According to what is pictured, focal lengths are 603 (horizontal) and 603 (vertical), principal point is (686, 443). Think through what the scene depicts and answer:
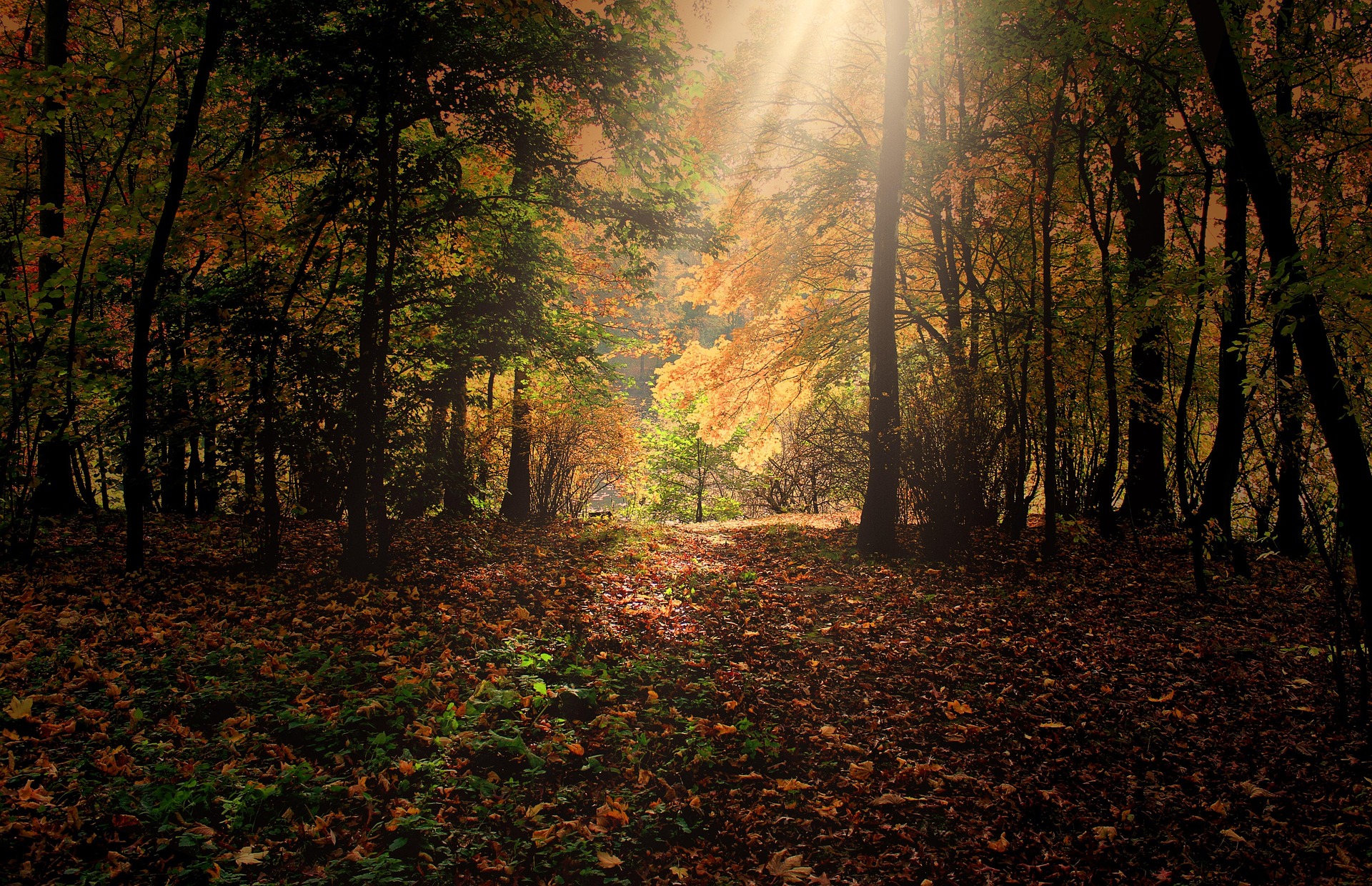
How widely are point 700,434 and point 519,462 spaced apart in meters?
3.71

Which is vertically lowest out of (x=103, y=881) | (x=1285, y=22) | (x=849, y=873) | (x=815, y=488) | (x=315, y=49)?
(x=849, y=873)

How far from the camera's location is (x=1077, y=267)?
9688 mm

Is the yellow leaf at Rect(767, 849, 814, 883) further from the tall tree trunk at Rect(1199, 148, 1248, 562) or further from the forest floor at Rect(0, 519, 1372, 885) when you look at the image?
the tall tree trunk at Rect(1199, 148, 1248, 562)

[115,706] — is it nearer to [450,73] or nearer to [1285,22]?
[450,73]

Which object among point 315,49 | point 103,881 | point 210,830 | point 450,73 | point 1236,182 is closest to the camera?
point 103,881

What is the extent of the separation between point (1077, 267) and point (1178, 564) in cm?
481

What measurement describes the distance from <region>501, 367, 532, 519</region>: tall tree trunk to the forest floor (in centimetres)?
481

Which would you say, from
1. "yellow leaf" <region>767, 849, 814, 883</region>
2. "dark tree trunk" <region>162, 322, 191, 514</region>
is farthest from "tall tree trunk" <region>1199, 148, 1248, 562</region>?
"dark tree trunk" <region>162, 322, 191, 514</region>

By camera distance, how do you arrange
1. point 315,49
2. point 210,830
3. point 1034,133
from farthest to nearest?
point 1034,133
point 315,49
point 210,830

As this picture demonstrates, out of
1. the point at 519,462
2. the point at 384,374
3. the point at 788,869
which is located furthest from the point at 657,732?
the point at 519,462

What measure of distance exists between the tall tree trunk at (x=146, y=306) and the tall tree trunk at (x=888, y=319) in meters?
7.79

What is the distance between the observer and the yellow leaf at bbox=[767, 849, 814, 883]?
10.2ft

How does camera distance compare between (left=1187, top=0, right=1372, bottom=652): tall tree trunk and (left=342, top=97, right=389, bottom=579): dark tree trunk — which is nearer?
(left=1187, top=0, right=1372, bottom=652): tall tree trunk

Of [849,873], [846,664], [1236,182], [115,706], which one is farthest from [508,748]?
[1236,182]
